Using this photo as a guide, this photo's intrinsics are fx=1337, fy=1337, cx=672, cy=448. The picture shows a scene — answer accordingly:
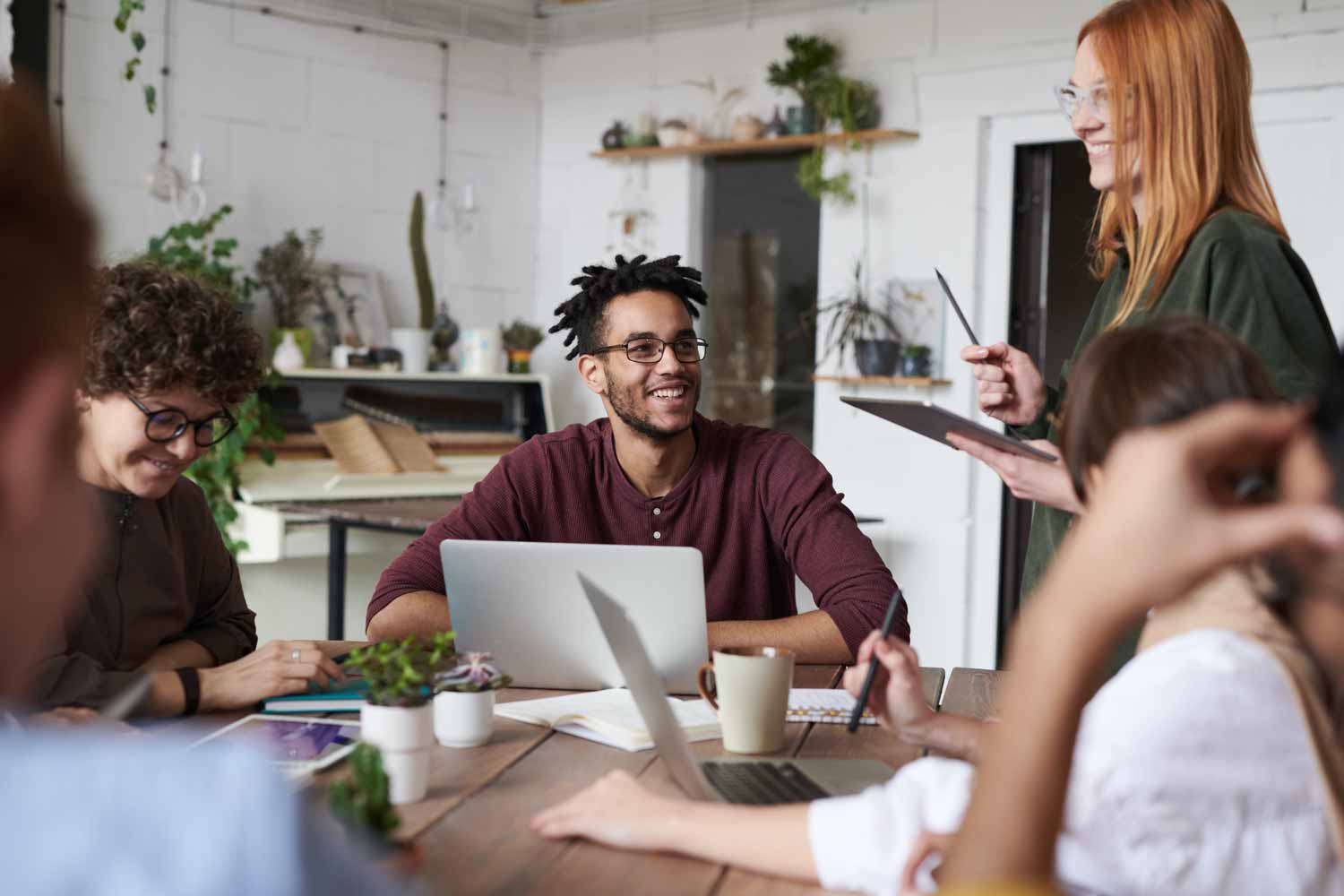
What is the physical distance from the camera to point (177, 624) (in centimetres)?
185

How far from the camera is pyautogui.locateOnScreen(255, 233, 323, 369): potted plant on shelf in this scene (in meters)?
4.54

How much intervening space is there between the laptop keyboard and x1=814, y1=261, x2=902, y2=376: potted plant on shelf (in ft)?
10.8

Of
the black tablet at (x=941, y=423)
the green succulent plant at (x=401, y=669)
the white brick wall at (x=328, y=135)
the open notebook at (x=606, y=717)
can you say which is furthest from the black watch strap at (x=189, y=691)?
the white brick wall at (x=328, y=135)

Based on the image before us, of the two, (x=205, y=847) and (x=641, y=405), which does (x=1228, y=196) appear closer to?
(x=641, y=405)

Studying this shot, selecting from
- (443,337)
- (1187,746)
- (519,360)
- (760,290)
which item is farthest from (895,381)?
(1187,746)

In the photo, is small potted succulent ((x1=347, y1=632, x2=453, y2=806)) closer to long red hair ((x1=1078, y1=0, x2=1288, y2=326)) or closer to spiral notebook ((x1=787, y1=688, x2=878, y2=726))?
spiral notebook ((x1=787, y1=688, x2=878, y2=726))

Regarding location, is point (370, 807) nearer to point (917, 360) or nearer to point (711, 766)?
point (711, 766)

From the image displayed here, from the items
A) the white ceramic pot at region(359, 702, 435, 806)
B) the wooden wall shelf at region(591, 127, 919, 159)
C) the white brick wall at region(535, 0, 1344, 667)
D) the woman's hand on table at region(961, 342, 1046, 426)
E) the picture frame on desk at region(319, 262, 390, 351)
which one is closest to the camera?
the white ceramic pot at region(359, 702, 435, 806)

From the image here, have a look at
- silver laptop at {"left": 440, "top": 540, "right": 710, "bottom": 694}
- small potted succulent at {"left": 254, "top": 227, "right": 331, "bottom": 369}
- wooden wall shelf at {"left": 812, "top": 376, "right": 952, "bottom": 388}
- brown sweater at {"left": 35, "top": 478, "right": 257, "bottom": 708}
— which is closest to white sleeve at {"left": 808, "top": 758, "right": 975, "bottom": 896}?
silver laptop at {"left": 440, "top": 540, "right": 710, "bottom": 694}

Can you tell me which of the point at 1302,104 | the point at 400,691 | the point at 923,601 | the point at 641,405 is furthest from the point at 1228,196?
the point at 923,601

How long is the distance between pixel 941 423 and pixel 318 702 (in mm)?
785

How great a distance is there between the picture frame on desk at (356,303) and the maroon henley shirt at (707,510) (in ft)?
8.72

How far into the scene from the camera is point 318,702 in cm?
156

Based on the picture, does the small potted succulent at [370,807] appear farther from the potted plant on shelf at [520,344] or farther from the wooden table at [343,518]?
the potted plant on shelf at [520,344]
